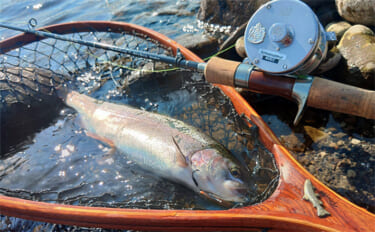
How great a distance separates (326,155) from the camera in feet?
10.5

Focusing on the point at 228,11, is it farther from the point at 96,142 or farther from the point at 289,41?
the point at 289,41

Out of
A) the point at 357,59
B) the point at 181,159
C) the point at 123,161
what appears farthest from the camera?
the point at 123,161

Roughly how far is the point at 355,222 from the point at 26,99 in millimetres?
5498

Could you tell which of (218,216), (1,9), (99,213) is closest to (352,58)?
(218,216)

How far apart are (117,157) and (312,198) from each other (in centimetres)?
275

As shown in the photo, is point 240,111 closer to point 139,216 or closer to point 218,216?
point 218,216

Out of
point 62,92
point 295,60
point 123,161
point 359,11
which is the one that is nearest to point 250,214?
point 295,60

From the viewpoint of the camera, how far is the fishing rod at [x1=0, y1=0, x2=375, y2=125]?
2.27 metres

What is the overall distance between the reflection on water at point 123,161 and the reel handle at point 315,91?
0.62 meters

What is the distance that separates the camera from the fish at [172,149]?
9.77 feet

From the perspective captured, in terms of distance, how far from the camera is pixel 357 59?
3635 millimetres

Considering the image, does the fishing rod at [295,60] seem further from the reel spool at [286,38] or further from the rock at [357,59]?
the rock at [357,59]

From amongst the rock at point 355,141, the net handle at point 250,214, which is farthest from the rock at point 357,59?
the net handle at point 250,214

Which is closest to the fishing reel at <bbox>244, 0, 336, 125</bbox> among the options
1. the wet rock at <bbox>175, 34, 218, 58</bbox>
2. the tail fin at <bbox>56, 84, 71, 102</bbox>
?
the tail fin at <bbox>56, 84, 71, 102</bbox>
